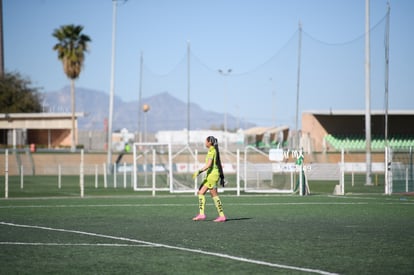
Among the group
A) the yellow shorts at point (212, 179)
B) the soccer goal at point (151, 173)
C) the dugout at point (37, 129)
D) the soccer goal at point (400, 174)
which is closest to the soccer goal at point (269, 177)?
the soccer goal at point (151, 173)

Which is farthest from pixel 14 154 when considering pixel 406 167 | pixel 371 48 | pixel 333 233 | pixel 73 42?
pixel 333 233

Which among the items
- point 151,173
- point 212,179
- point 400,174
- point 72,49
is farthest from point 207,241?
point 72,49

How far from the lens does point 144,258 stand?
11883 mm

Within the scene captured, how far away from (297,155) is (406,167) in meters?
5.31

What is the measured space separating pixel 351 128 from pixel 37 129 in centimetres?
3274

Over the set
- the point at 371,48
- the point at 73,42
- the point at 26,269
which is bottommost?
the point at 26,269

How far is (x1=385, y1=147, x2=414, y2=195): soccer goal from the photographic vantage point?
109 ft

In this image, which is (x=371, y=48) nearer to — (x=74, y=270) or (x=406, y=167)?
(x=406, y=167)

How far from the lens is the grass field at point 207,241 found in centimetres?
1109

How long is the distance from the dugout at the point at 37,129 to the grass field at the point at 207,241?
55901 mm

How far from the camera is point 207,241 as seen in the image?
46.0ft

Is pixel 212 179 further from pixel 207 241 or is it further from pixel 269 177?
pixel 269 177

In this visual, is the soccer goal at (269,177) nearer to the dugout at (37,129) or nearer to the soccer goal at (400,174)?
the soccer goal at (400,174)

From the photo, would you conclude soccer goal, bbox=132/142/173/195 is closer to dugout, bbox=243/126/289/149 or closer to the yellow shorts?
dugout, bbox=243/126/289/149
